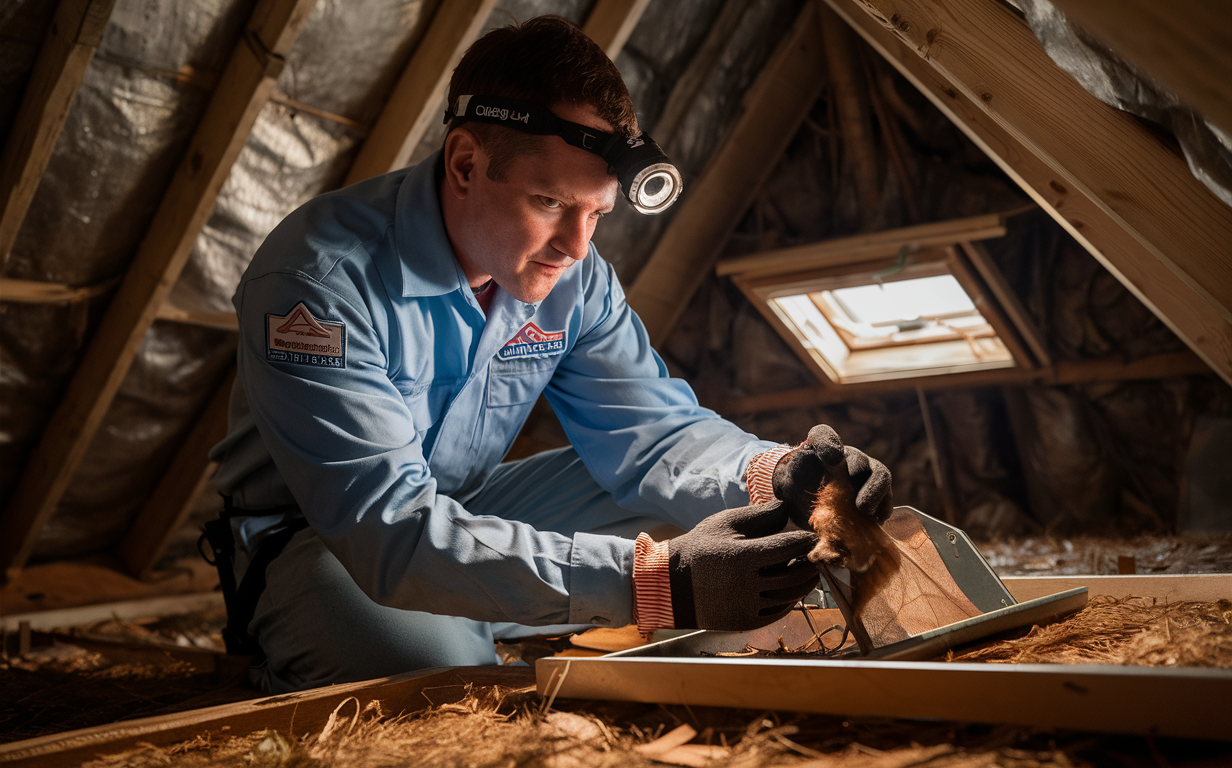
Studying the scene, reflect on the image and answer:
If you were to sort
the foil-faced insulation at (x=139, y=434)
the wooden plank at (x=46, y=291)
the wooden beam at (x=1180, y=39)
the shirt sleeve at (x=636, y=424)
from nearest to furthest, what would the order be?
the wooden beam at (x=1180, y=39), the shirt sleeve at (x=636, y=424), the wooden plank at (x=46, y=291), the foil-faced insulation at (x=139, y=434)

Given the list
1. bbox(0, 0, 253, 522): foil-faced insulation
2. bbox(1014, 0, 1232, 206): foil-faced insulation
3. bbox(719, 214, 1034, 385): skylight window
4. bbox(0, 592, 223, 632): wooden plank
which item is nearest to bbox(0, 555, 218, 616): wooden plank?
bbox(0, 592, 223, 632): wooden plank

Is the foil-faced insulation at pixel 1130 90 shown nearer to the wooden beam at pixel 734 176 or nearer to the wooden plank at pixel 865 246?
the wooden plank at pixel 865 246

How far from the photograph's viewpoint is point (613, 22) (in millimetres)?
2615

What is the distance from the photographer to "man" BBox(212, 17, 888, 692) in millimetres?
1290

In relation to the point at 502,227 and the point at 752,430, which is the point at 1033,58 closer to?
the point at 502,227

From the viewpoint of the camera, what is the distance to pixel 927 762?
2.56ft

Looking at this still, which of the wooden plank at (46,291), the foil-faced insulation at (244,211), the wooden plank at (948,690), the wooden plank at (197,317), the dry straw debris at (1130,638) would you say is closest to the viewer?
the wooden plank at (948,690)

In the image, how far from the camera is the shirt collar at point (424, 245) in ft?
5.34

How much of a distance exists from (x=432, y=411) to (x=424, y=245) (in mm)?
351

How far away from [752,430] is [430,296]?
244 centimetres

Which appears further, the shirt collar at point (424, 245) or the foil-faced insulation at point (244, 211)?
the foil-faced insulation at point (244, 211)

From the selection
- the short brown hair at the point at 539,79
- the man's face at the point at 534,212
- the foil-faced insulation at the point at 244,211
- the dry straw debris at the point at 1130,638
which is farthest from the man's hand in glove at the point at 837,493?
the foil-faced insulation at the point at 244,211

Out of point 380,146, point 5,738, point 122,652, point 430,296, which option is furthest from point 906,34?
point 122,652

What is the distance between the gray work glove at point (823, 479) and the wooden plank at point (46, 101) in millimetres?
1747
